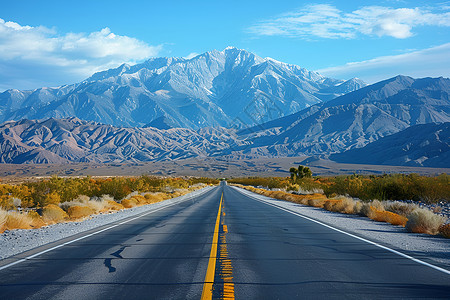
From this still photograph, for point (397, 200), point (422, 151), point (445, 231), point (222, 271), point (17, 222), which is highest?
point (422, 151)

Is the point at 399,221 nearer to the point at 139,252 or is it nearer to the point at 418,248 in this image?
the point at 418,248

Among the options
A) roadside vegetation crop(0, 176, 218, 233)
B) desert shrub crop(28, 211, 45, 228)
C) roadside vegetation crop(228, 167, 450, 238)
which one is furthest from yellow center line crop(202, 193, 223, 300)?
desert shrub crop(28, 211, 45, 228)

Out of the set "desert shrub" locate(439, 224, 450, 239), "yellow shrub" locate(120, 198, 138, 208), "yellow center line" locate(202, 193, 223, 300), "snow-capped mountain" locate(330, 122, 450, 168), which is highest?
"snow-capped mountain" locate(330, 122, 450, 168)

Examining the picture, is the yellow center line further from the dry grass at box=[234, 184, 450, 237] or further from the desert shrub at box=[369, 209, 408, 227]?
the desert shrub at box=[369, 209, 408, 227]

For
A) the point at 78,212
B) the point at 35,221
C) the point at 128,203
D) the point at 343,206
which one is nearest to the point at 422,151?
the point at 343,206

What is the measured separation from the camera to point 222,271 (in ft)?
26.8

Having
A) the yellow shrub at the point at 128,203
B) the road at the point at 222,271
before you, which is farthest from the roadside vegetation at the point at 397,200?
the yellow shrub at the point at 128,203

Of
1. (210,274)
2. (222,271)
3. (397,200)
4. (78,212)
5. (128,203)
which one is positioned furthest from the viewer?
(128,203)

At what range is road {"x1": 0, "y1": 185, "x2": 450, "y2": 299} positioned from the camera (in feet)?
22.0

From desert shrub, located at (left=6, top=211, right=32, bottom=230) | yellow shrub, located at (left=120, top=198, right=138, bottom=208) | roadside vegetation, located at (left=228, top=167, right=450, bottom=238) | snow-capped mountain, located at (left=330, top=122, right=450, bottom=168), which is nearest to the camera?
roadside vegetation, located at (left=228, top=167, right=450, bottom=238)

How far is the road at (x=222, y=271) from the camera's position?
264 inches

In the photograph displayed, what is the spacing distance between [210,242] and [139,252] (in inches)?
95.7

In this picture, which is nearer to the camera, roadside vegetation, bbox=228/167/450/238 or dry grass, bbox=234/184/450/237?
dry grass, bbox=234/184/450/237

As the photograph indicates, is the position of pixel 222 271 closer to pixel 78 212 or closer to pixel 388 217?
pixel 388 217
